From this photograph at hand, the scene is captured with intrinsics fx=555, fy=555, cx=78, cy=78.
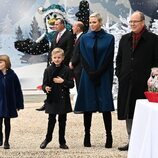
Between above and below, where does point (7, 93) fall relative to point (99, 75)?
below

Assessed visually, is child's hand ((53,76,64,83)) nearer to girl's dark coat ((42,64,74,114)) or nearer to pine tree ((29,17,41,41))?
girl's dark coat ((42,64,74,114))

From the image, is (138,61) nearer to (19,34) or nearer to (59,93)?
(59,93)

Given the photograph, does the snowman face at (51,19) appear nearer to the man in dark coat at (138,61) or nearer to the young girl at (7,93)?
the young girl at (7,93)

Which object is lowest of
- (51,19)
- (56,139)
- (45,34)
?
(56,139)

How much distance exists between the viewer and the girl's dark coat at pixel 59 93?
6.23m

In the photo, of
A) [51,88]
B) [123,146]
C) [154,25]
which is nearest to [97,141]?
[123,146]

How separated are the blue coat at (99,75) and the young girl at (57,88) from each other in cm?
21

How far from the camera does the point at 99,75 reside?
20.7ft

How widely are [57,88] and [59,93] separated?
0.06 meters

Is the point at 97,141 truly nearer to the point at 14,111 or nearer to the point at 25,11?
the point at 14,111

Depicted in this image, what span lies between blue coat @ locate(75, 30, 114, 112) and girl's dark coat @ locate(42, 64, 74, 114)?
202 millimetres

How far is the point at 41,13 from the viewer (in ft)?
41.2

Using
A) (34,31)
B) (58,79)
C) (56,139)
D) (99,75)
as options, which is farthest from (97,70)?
(34,31)

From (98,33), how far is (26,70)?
20.5 feet
